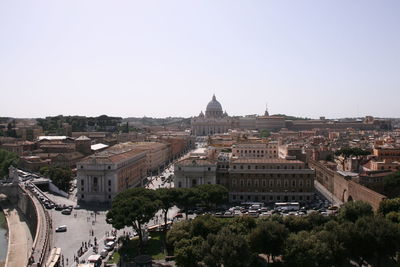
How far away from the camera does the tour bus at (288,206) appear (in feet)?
126

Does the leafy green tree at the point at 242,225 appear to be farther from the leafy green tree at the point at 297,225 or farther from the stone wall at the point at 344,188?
the stone wall at the point at 344,188

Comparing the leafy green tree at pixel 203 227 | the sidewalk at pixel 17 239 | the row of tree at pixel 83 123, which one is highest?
the row of tree at pixel 83 123

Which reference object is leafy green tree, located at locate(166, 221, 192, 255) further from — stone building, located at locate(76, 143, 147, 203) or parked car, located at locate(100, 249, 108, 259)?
stone building, located at locate(76, 143, 147, 203)

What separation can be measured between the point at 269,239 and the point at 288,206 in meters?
15.6

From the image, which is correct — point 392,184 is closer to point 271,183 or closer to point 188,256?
point 271,183

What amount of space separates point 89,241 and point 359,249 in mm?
17392

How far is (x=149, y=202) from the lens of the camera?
30172 mm

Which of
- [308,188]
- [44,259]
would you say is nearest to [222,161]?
[308,188]

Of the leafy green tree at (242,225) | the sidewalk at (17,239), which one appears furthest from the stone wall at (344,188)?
the sidewalk at (17,239)

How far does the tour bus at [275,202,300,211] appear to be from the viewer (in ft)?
126

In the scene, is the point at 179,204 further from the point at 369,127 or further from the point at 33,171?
→ the point at 369,127

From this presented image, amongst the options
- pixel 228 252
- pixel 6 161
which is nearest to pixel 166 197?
pixel 228 252

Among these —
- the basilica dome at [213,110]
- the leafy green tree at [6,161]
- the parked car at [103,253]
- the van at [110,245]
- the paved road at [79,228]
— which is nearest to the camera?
the parked car at [103,253]

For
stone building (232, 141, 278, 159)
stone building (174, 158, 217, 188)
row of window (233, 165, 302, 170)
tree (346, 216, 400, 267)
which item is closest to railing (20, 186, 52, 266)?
stone building (174, 158, 217, 188)
